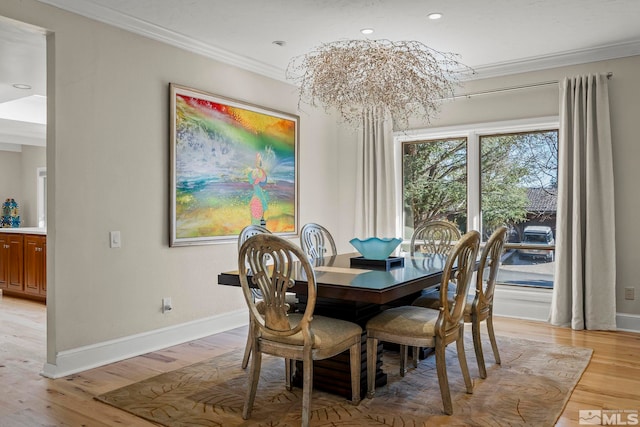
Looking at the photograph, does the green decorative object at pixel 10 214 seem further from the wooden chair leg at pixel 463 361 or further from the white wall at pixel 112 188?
the wooden chair leg at pixel 463 361

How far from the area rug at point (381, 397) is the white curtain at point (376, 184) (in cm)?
238

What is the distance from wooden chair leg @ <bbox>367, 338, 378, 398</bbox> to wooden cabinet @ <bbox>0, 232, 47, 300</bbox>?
458 cm

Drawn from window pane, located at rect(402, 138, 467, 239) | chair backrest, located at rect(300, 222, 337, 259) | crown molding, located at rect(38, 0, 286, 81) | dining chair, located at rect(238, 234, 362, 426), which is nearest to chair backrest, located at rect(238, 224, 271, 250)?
chair backrest, located at rect(300, 222, 337, 259)

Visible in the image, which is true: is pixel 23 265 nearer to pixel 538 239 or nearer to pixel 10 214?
pixel 10 214

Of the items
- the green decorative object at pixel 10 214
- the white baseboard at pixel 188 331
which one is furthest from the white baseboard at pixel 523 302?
the green decorative object at pixel 10 214

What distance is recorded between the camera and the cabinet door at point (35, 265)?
5879 millimetres

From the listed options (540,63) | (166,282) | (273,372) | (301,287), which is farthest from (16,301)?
(540,63)

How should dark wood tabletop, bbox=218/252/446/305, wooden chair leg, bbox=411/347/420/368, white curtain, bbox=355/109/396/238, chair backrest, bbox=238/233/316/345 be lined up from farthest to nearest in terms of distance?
white curtain, bbox=355/109/396/238 < wooden chair leg, bbox=411/347/420/368 < dark wood tabletop, bbox=218/252/446/305 < chair backrest, bbox=238/233/316/345

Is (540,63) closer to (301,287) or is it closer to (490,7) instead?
(490,7)

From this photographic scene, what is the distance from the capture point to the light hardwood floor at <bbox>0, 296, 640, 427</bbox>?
2674mm

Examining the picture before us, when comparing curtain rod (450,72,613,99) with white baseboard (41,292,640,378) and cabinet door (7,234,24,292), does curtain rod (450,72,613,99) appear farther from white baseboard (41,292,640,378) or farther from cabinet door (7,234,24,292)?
cabinet door (7,234,24,292)

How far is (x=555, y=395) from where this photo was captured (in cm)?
289

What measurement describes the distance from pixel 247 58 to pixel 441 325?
3.22m

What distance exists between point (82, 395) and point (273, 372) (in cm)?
116
